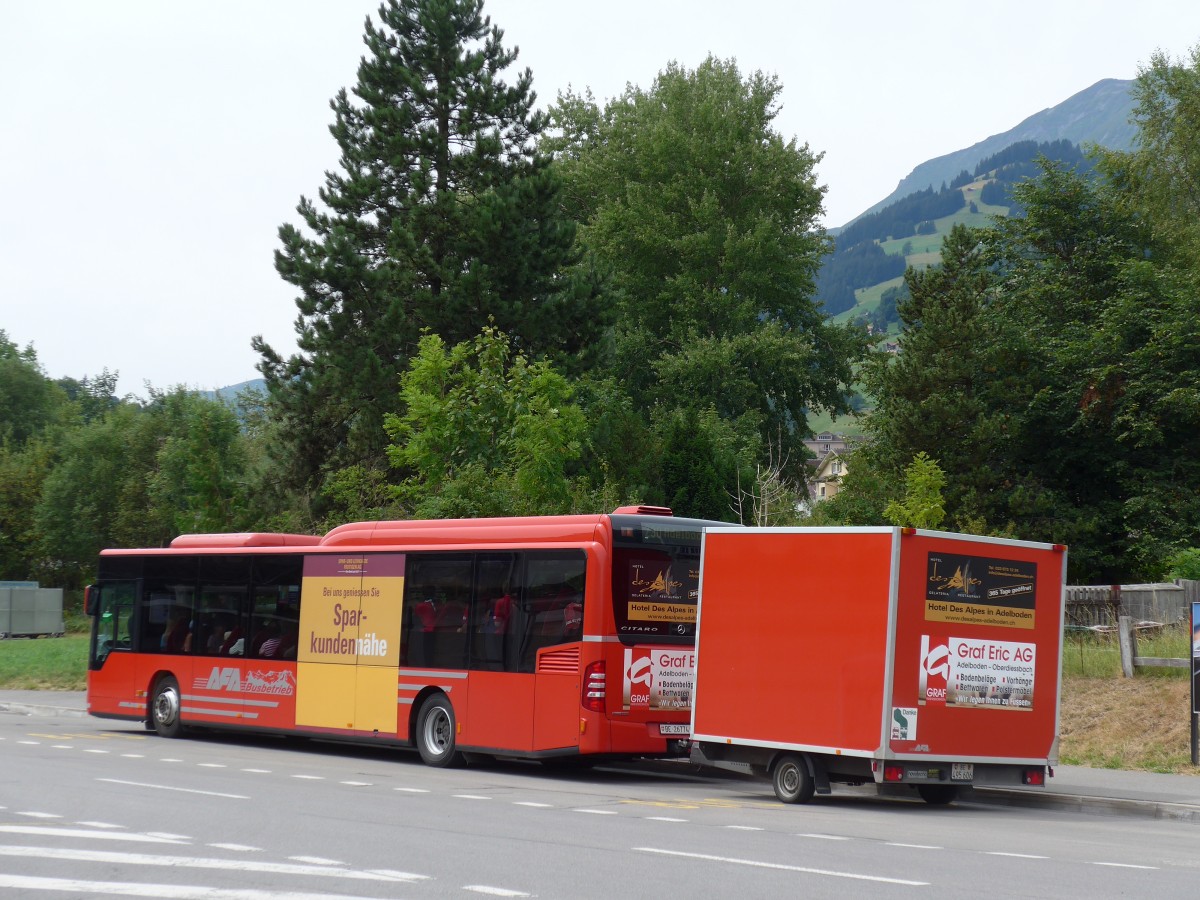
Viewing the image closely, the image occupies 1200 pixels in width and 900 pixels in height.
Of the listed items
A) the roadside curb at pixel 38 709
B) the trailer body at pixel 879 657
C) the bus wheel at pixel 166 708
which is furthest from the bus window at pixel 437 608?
the roadside curb at pixel 38 709

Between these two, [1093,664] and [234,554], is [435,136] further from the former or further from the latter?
[1093,664]

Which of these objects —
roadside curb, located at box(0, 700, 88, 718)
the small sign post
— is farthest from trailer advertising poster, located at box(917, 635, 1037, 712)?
roadside curb, located at box(0, 700, 88, 718)

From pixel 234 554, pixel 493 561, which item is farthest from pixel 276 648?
pixel 493 561

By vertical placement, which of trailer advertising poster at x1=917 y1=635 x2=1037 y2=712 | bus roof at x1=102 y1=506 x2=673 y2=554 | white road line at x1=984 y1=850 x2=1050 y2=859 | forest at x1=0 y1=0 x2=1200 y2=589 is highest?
forest at x1=0 y1=0 x2=1200 y2=589

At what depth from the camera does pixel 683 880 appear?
9.22 m

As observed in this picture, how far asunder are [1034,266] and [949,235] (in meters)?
5.08

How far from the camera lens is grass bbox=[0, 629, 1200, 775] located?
18761 millimetres

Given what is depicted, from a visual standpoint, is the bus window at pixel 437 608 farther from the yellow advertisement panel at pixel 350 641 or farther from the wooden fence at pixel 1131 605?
the wooden fence at pixel 1131 605

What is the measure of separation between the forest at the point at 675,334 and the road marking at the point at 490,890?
21.7m

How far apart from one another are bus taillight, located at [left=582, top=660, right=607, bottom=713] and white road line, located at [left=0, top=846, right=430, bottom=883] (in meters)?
7.37

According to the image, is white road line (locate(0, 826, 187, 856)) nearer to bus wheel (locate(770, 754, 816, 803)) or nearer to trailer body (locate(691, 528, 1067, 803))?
trailer body (locate(691, 528, 1067, 803))

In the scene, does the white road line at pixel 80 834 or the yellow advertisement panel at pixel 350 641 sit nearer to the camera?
the white road line at pixel 80 834

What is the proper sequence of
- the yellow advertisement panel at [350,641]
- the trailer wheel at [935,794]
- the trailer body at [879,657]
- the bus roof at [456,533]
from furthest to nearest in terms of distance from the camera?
the yellow advertisement panel at [350,641] < the bus roof at [456,533] < the trailer wheel at [935,794] < the trailer body at [879,657]

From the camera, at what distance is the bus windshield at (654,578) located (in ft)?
56.5
